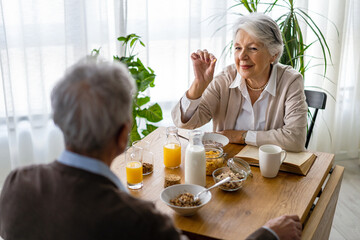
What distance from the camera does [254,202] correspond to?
4.61 feet

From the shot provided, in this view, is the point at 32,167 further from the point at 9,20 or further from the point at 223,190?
the point at 9,20

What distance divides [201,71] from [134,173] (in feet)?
2.41

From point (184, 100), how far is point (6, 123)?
4.69ft

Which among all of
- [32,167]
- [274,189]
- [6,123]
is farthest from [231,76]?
[6,123]

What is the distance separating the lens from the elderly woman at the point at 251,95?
76.2 inches

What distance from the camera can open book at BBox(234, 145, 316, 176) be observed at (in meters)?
1.64

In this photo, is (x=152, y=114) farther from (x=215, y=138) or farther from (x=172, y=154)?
(x=172, y=154)

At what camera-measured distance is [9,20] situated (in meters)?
2.60

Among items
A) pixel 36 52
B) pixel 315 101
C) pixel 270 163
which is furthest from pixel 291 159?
pixel 36 52

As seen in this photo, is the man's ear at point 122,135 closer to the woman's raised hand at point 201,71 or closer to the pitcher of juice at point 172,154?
the pitcher of juice at point 172,154

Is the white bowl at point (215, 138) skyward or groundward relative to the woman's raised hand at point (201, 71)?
groundward

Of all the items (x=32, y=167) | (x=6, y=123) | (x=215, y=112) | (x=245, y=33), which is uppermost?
(x=245, y=33)

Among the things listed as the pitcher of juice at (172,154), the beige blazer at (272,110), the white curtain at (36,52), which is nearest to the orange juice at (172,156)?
the pitcher of juice at (172,154)

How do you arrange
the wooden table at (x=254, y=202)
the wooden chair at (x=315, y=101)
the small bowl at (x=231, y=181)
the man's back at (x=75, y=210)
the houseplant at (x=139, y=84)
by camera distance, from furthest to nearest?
the wooden chair at (x=315, y=101)
the houseplant at (x=139, y=84)
the small bowl at (x=231, y=181)
the wooden table at (x=254, y=202)
the man's back at (x=75, y=210)
